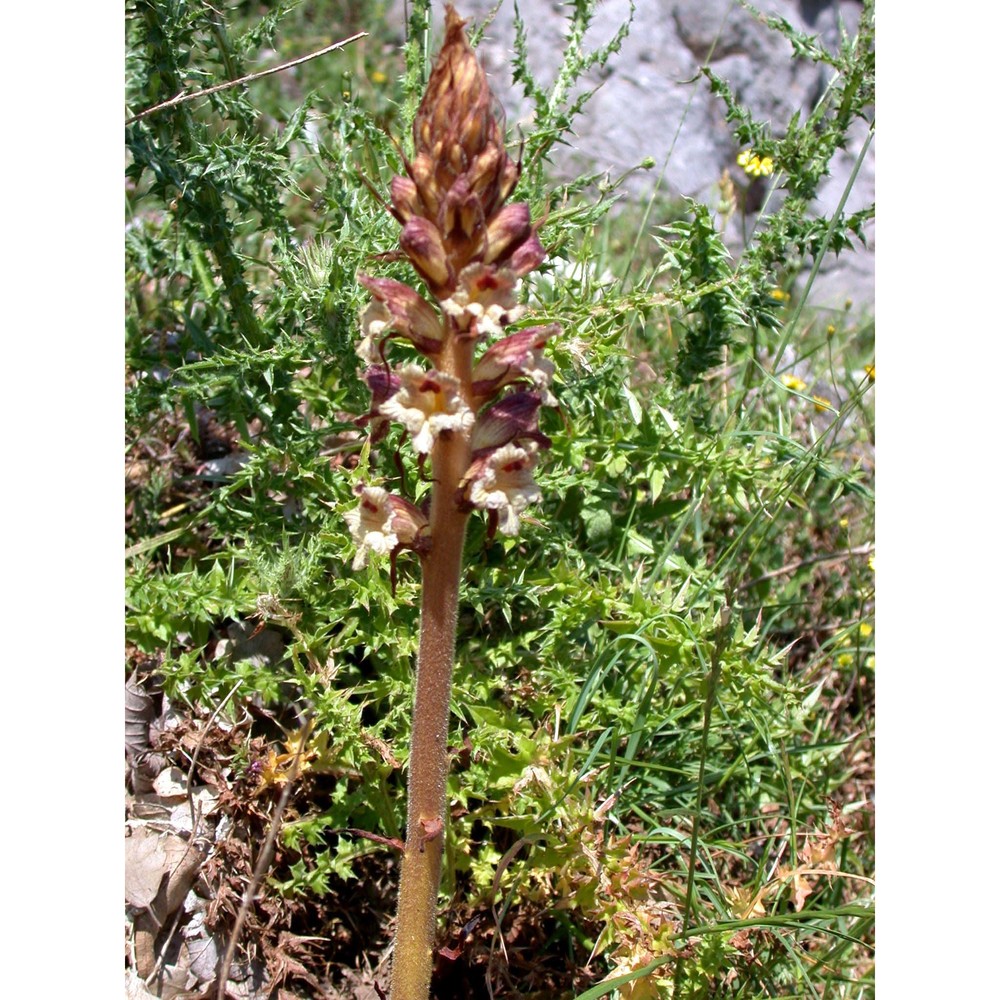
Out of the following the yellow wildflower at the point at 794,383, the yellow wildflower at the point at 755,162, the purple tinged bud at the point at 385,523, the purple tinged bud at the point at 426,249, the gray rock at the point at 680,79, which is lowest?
the purple tinged bud at the point at 385,523

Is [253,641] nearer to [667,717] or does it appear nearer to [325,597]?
[325,597]

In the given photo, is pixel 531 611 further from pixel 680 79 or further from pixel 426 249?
pixel 680 79

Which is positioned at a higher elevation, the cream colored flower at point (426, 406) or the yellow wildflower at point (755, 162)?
the yellow wildflower at point (755, 162)

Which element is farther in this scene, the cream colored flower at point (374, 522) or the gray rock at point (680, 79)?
the gray rock at point (680, 79)

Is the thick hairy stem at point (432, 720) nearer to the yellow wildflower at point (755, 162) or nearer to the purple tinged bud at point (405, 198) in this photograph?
the purple tinged bud at point (405, 198)

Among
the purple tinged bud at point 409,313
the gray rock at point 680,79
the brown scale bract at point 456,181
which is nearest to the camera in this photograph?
the brown scale bract at point 456,181

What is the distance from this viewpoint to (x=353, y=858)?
246cm

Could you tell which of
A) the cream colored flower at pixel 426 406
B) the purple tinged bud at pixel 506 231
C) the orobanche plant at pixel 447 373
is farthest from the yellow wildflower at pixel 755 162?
the cream colored flower at pixel 426 406

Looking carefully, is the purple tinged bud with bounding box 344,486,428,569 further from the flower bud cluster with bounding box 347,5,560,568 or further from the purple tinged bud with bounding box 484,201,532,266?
the purple tinged bud with bounding box 484,201,532,266

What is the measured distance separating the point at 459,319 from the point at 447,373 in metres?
0.09

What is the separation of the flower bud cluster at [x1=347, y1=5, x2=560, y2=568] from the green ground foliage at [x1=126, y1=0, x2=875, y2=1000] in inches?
15.8

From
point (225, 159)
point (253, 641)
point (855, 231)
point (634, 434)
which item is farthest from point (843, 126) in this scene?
point (253, 641)

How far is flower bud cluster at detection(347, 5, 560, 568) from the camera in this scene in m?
1.55

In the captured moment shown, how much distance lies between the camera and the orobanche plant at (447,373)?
5.12ft
